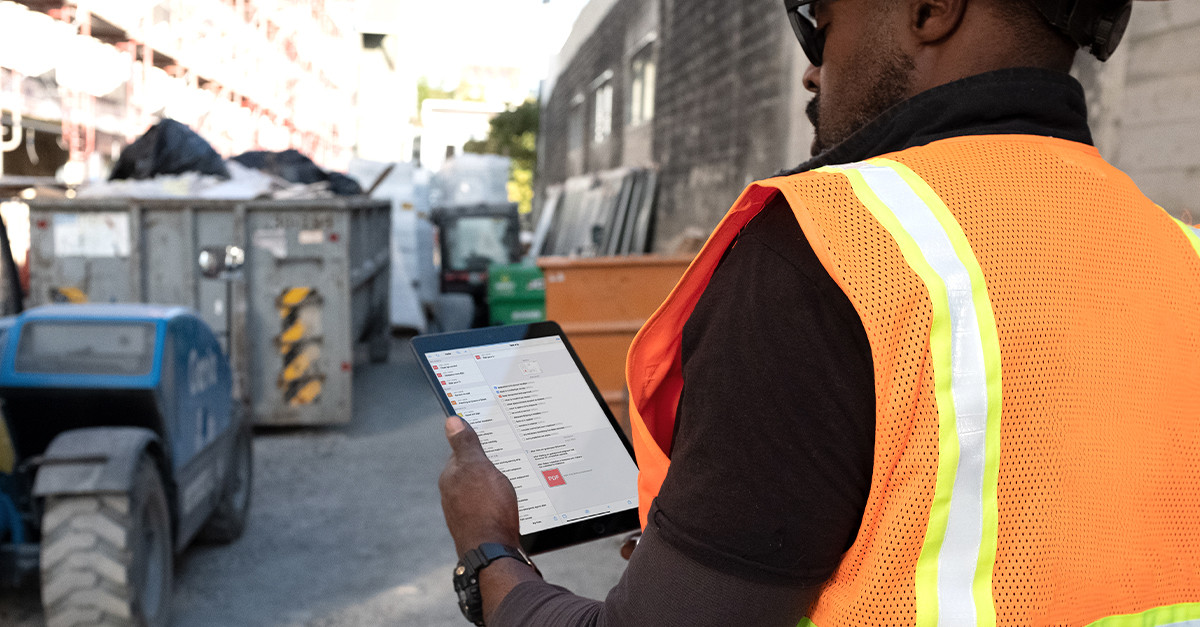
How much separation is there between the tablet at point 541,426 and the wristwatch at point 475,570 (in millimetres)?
139

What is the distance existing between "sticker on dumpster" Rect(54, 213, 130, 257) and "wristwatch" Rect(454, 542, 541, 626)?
702 cm

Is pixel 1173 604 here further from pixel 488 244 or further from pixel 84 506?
pixel 488 244

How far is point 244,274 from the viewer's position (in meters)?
7.36

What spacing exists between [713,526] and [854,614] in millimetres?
179

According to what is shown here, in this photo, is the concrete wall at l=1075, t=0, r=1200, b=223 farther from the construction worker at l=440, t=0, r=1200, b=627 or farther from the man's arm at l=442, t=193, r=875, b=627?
the man's arm at l=442, t=193, r=875, b=627

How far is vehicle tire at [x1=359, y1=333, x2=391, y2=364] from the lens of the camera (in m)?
10.9

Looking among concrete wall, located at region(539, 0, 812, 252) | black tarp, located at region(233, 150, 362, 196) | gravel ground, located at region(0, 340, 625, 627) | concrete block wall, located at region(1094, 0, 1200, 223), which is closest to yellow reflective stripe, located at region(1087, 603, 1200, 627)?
concrete block wall, located at region(1094, 0, 1200, 223)

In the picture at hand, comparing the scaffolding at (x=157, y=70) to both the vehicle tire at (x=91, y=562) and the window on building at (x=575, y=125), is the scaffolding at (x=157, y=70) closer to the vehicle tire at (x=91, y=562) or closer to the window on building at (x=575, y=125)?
the window on building at (x=575, y=125)

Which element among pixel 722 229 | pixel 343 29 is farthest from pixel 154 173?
pixel 343 29

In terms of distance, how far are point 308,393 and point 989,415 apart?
728 cm

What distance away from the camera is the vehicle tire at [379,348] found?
1085 centimetres

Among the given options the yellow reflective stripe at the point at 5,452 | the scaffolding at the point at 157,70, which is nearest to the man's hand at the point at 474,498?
the yellow reflective stripe at the point at 5,452

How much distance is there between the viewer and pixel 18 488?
3.79 metres

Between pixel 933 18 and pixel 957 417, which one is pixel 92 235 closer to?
pixel 933 18
